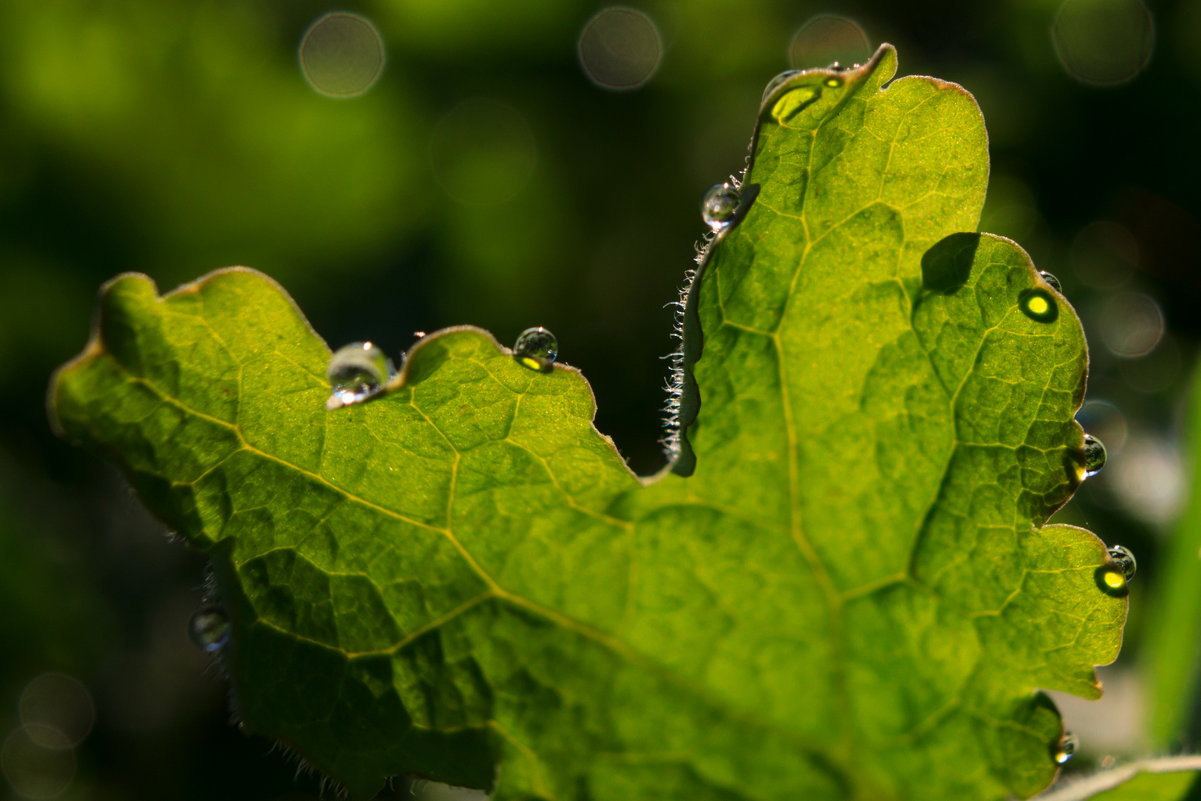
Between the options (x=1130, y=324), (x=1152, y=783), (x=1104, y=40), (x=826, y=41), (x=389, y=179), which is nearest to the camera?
(x=1152, y=783)

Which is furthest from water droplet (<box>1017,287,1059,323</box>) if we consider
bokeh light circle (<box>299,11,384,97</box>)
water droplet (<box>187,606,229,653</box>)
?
bokeh light circle (<box>299,11,384,97</box>)

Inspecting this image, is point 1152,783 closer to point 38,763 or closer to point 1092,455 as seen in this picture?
point 1092,455

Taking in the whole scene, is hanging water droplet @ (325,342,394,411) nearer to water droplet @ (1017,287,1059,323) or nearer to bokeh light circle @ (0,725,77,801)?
water droplet @ (1017,287,1059,323)

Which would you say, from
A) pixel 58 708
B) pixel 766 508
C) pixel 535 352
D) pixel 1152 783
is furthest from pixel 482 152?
pixel 1152 783

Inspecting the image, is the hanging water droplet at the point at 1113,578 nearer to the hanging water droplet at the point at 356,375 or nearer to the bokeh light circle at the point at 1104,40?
the hanging water droplet at the point at 356,375

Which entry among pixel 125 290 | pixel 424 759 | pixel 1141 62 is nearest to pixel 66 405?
pixel 125 290

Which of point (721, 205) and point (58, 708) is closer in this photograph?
point (721, 205)

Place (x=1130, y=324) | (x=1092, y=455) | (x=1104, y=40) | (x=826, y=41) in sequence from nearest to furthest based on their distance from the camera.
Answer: (x=1092, y=455) < (x=1130, y=324) < (x=1104, y=40) < (x=826, y=41)
